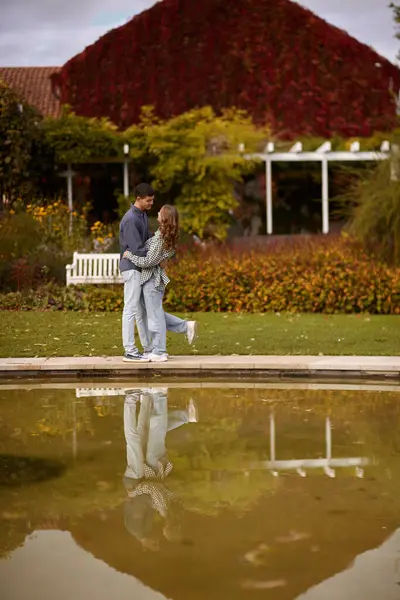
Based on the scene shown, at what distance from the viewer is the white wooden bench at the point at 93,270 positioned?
18.4 m

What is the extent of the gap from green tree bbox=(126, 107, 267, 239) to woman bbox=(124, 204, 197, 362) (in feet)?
46.3

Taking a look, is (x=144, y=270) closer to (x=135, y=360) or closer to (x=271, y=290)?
(x=135, y=360)

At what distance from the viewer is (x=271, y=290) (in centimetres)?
1781

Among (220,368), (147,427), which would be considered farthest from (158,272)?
(147,427)

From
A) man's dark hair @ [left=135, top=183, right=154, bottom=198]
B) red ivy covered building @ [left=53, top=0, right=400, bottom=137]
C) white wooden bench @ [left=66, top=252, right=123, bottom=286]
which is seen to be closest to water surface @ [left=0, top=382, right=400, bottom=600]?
man's dark hair @ [left=135, top=183, right=154, bottom=198]

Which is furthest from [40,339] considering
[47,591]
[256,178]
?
[256,178]

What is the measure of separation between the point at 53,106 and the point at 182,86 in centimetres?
610

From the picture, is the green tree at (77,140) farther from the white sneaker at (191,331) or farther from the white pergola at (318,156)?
the white sneaker at (191,331)

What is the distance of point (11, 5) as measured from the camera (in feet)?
123

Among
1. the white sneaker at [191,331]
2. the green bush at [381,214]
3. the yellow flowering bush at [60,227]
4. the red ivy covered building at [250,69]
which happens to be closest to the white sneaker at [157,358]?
the white sneaker at [191,331]

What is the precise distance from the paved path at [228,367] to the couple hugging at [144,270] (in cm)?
27

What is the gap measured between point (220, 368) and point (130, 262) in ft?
4.72

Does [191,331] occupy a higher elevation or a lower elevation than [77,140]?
lower

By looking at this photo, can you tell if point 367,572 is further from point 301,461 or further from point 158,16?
point 158,16
